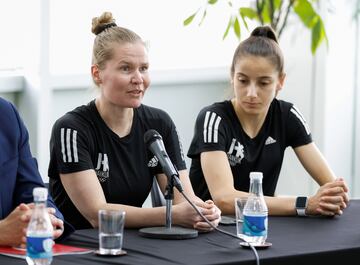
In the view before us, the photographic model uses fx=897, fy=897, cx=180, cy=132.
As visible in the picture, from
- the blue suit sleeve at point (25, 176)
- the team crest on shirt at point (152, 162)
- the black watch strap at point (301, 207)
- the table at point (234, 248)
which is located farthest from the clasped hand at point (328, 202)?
the blue suit sleeve at point (25, 176)

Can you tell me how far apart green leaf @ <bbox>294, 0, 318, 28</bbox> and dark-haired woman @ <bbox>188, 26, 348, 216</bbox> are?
54.0 inches

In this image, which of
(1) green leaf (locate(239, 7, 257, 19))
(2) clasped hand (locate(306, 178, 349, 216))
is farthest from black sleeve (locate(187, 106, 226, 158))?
(1) green leaf (locate(239, 7, 257, 19))

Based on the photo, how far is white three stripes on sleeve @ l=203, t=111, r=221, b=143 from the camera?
10.7ft

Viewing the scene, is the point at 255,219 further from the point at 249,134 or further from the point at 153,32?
the point at 153,32

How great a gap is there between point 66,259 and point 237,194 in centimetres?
106

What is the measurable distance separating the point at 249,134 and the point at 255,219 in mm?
995

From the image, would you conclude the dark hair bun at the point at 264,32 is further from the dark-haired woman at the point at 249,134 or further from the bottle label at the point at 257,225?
the bottle label at the point at 257,225

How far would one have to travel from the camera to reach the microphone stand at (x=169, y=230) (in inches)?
95.2

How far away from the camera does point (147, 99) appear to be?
500 cm

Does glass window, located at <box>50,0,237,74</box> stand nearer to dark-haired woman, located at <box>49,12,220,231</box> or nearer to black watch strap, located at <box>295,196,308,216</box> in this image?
dark-haired woman, located at <box>49,12,220,231</box>

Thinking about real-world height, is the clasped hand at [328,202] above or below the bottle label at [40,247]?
above

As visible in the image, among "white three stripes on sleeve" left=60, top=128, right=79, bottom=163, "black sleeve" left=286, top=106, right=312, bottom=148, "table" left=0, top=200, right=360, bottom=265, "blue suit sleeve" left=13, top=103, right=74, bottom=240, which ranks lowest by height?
"table" left=0, top=200, right=360, bottom=265

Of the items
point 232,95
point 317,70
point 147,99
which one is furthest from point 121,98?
point 317,70

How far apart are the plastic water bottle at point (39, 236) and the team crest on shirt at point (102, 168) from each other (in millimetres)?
903
